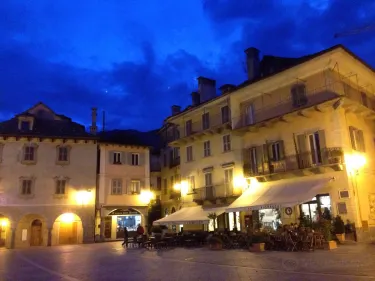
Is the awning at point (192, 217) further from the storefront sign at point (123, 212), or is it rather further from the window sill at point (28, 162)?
the window sill at point (28, 162)

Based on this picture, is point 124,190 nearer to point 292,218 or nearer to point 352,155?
point 292,218

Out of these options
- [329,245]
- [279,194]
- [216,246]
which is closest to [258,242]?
[329,245]

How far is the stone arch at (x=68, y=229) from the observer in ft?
112

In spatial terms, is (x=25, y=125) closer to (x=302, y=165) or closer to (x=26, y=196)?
(x=26, y=196)

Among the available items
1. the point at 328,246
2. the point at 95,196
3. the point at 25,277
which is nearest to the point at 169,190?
the point at 95,196

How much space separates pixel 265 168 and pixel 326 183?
4668mm

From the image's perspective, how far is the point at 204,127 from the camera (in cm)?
2998

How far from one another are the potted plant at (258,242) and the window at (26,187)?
951 inches

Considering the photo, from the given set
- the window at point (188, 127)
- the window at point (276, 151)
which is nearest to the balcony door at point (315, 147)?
the window at point (276, 151)

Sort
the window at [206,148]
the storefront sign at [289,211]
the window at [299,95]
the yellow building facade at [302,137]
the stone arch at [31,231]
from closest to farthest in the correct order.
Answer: the yellow building facade at [302,137] → the storefront sign at [289,211] → the window at [299,95] → the window at [206,148] → the stone arch at [31,231]

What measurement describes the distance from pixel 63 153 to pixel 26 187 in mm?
4621

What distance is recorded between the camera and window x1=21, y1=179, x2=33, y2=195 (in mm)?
33781

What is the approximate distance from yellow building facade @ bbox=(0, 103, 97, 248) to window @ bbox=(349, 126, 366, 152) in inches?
965

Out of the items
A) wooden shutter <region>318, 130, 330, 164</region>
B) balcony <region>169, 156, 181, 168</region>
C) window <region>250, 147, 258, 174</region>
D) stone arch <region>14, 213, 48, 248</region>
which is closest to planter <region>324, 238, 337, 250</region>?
wooden shutter <region>318, 130, 330, 164</region>
